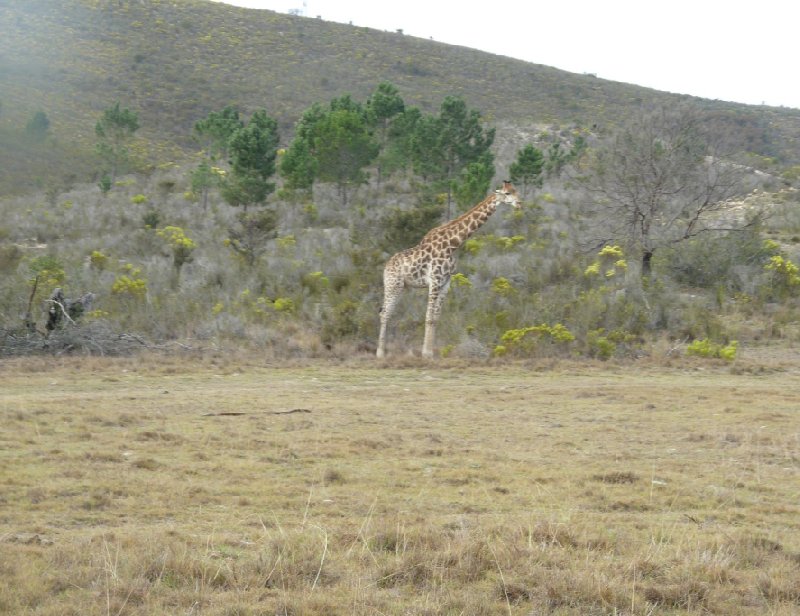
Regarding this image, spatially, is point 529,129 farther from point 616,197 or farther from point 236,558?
point 236,558

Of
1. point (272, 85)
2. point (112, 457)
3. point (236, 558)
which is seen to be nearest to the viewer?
point (236, 558)

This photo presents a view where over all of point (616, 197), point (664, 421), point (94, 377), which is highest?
point (616, 197)

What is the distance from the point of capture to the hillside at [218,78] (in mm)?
63594

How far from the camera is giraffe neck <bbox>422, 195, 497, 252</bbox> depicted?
1748cm

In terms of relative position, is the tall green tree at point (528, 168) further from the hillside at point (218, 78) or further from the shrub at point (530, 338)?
the hillside at point (218, 78)

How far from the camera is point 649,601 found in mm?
5465

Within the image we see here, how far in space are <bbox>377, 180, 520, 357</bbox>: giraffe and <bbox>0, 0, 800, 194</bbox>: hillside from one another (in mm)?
44172

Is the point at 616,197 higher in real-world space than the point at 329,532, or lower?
higher

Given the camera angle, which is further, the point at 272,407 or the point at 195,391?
the point at 195,391

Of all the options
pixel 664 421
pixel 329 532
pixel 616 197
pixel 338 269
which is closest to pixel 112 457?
pixel 329 532

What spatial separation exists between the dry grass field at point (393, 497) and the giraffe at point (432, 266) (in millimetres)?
3210

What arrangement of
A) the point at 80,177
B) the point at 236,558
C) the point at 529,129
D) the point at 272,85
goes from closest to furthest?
the point at 236,558 → the point at 80,177 → the point at 529,129 → the point at 272,85

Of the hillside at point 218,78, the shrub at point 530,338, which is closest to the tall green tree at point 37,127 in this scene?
the hillside at point 218,78

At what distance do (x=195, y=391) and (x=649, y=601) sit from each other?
29.2 ft
